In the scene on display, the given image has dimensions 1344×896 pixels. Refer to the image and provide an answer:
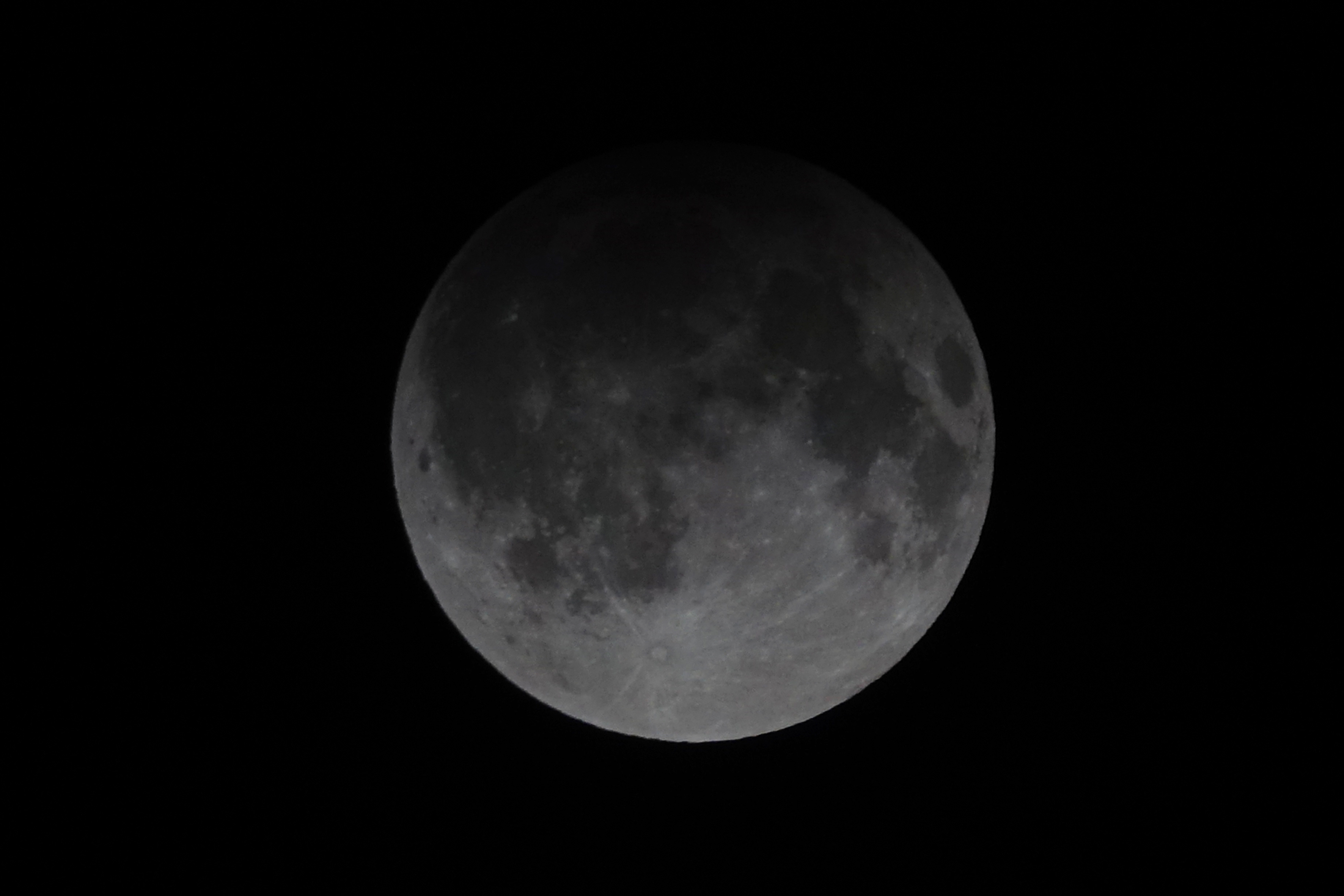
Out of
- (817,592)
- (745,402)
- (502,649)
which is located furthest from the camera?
(502,649)

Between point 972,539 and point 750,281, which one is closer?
point 750,281

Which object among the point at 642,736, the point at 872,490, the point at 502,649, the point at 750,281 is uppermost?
the point at 750,281

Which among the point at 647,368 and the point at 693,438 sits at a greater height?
the point at 647,368

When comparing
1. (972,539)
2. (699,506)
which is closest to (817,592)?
(699,506)

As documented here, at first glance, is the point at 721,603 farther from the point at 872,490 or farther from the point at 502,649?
the point at 502,649
